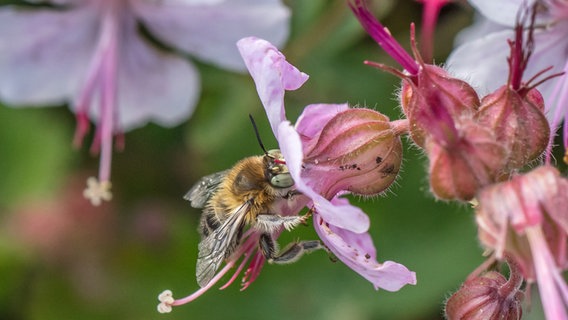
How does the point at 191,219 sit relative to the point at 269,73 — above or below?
below

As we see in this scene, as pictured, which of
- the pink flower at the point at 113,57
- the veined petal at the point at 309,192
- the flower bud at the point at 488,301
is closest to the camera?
the veined petal at the point at 309,192

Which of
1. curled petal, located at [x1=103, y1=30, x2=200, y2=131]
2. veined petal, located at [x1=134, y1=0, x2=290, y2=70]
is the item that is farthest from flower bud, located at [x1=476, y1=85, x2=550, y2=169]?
curled petal, located at [x1=103, y1=30, x2=200, y2=131]

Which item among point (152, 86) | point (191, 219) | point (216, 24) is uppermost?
point (216, 24)

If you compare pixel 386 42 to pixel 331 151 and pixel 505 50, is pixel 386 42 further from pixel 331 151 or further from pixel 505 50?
pixel 505 50

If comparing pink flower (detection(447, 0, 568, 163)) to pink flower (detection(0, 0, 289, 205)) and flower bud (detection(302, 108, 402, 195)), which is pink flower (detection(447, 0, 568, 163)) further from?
pink flower (detection(0, 0, 289, 205))

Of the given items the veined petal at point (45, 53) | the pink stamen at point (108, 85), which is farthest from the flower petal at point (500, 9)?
the veined petal at point (45, 53)

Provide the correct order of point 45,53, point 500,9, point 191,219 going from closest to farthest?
point 500,9 → point 45,53 → point 191,219

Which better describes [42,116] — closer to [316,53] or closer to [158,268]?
[158,268]

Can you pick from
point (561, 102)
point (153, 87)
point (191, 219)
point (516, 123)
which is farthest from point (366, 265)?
point (191, 219)

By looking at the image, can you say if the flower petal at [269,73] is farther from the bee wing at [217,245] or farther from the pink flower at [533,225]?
the pink flower at [533,225]
